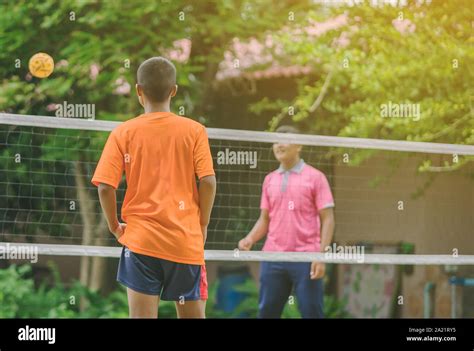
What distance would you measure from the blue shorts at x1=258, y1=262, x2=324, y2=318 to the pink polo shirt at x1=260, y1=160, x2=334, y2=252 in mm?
102

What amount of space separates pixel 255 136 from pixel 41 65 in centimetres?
214

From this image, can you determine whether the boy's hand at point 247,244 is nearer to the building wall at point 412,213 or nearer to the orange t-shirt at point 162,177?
the building wall at point 412,213

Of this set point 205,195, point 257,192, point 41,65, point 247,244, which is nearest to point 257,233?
point 247,244

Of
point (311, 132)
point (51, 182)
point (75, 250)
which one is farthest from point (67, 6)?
point (75, 250)

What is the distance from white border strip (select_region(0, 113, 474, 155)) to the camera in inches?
182

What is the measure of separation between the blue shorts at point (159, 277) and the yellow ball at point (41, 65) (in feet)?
10.0

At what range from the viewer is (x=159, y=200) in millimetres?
3648

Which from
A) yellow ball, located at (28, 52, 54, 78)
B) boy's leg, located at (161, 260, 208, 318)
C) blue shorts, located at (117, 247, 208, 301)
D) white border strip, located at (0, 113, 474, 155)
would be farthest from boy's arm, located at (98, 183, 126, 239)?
yellow ball, located at (28, 52, 54, 78)

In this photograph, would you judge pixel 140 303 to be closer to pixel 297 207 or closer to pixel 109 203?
pixel 109 203

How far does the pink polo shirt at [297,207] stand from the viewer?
507 cm

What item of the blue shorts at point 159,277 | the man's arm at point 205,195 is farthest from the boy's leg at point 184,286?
the man's arm at point 205,195

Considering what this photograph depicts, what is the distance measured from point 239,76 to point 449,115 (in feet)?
4.84

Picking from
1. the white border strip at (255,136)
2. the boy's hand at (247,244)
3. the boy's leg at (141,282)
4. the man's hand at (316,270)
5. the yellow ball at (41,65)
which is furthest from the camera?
the yellow ball at (41,65)

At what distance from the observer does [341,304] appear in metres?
6.64
